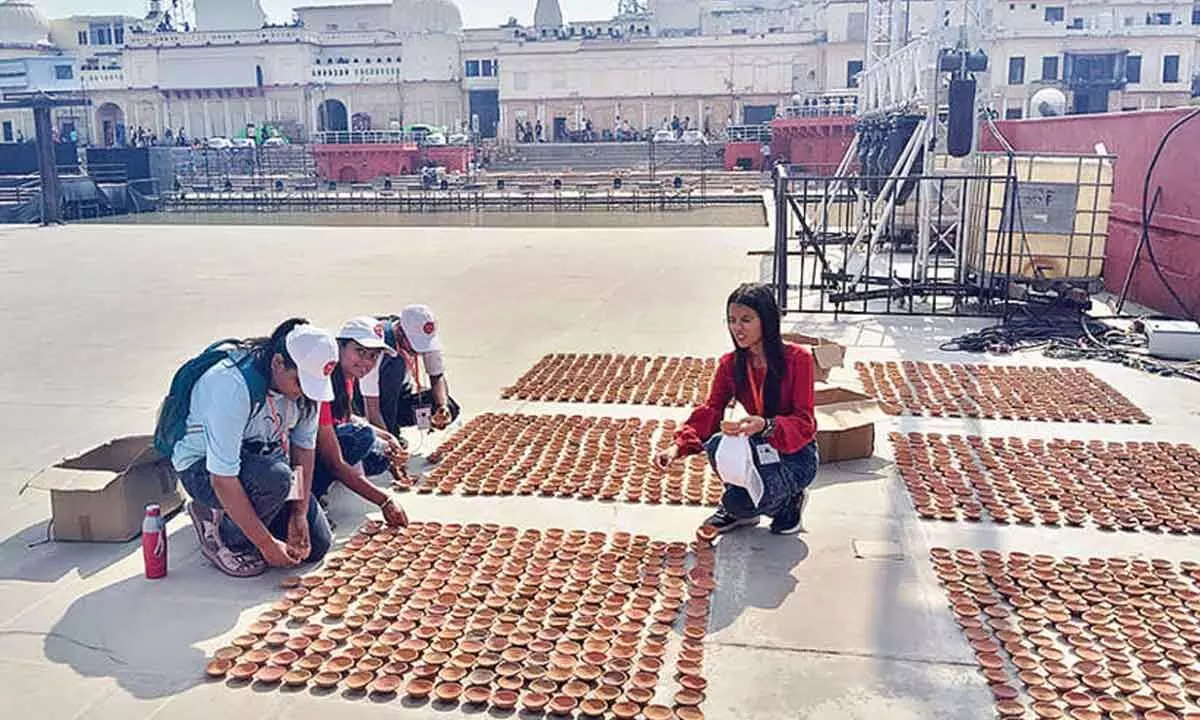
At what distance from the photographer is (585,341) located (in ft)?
33.1

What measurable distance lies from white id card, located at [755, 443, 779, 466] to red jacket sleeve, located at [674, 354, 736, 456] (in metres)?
0.27

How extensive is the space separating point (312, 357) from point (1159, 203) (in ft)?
34.8

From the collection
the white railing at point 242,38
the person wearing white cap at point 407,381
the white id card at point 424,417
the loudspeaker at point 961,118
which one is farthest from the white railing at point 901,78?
the white railing at point 242,38

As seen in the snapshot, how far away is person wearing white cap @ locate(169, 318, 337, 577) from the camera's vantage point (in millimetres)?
4250

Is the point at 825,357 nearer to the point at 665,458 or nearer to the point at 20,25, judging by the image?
the point at 665,458

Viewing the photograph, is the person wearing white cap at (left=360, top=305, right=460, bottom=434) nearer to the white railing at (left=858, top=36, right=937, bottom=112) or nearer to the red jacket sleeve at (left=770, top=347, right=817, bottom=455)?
the red jacket sleeve at (left=770, top=347, right=817, bottom=455)

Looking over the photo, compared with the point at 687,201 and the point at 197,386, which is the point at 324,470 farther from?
the point at 687,201

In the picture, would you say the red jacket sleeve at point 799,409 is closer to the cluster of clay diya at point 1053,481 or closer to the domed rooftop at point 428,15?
the cluster of clay diya at point 1053,481

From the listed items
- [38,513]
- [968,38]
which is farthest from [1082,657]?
[968,38]

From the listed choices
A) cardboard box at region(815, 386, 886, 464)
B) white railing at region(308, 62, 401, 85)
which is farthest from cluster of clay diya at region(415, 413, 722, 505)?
white railing at region(308, 62, 401, 85)

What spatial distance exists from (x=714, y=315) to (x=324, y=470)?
687 centimetres

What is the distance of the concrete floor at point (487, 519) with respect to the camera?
3773 millimetres

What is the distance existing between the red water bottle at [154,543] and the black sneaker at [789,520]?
9.23 ft

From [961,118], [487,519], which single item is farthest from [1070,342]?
[487,519]
